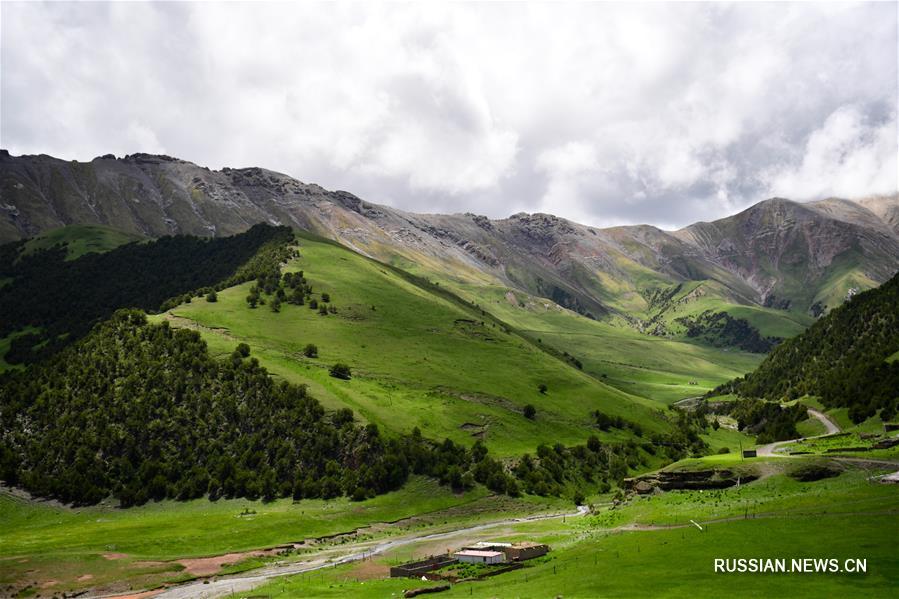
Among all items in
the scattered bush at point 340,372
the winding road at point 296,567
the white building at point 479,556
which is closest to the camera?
the white building at point 479,556

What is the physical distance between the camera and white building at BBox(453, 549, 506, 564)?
72250 mm

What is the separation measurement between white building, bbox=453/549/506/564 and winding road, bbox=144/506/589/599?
1935cm

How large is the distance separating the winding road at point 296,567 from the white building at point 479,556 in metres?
19.3

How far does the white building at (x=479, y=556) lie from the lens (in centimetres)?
7225

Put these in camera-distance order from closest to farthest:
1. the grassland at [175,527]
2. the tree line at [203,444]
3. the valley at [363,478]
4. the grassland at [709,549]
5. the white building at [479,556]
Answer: the grassland at [709,549]
the valley at [363,478]
the white building at [479,556]
the grassland at [175,527]
the tree line at [203,444]

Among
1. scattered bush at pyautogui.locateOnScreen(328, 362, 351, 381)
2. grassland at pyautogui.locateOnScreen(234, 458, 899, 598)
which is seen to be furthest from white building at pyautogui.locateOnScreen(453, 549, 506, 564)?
scattered bush at pyautogui.locateOnScreen(328, 362, 351, 381)

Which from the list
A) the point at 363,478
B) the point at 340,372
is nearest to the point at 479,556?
the point at 363,478

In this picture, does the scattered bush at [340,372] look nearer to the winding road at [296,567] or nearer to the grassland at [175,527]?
the grassland at [175,527]

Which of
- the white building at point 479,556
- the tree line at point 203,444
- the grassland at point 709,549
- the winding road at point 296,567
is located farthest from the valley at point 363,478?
the white building at point 479,556

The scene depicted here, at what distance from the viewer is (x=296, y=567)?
288ft

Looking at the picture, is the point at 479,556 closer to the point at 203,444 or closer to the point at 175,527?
Answer: the point at 175,527

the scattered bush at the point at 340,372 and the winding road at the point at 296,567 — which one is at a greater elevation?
the scattered bush at the point at 340,372

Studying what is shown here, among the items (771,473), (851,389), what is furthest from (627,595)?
(851,389)

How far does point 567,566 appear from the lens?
62188 millimetres
